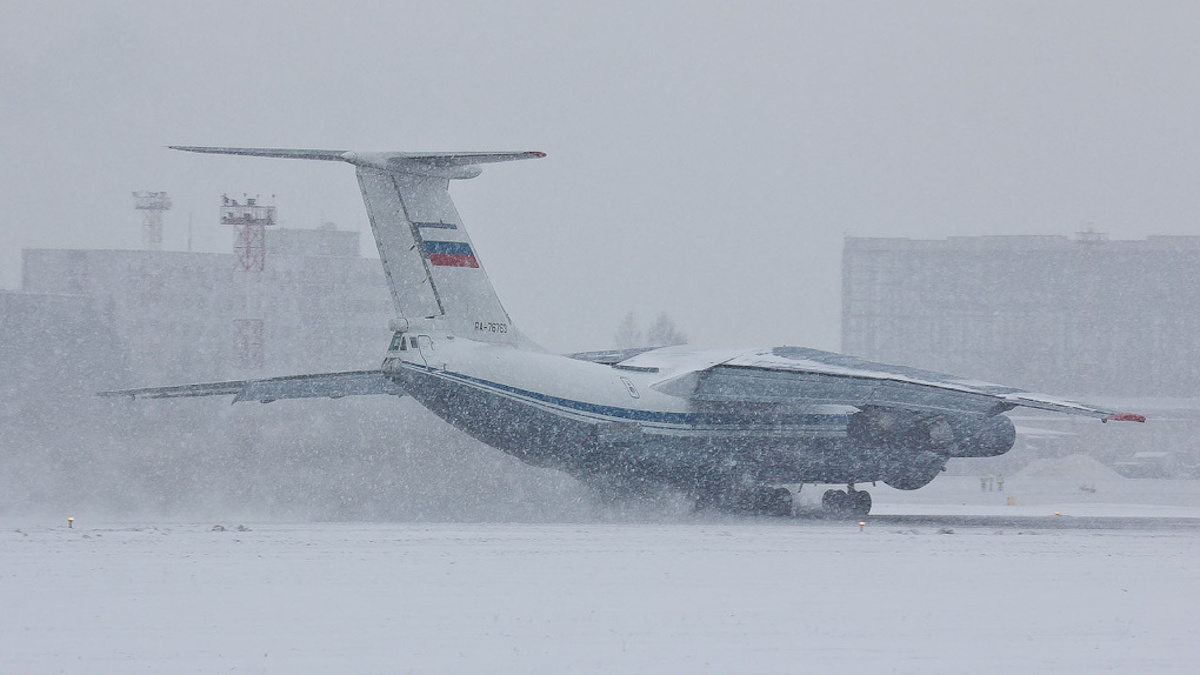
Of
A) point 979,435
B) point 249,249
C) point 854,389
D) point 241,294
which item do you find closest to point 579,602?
point 854,389

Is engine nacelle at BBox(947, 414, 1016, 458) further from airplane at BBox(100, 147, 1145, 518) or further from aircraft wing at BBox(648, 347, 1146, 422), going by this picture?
aircraft wing at BBox(648, 347, 1146, 422)

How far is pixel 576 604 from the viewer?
8.45 m

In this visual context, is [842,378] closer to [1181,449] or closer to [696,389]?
[696,389]

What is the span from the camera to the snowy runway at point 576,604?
6.77 metres

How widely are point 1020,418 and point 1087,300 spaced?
41.9ft

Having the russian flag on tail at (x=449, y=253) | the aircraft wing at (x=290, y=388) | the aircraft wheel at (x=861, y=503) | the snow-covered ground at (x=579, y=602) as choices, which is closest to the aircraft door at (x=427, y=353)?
the russian flag on tail at (x=449, y=253)

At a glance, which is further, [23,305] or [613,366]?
[23,305]

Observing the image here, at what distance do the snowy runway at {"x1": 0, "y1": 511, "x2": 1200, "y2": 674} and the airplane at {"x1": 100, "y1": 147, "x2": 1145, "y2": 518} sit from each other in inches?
107

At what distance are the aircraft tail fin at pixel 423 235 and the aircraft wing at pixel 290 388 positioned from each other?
1.58 meters

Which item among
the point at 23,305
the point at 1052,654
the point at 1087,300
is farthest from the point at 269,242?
the point at 1052,654

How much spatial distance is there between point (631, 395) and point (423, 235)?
3.74m

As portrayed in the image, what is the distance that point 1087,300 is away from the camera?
204 feet

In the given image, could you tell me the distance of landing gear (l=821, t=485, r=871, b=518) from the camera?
62.3 feet

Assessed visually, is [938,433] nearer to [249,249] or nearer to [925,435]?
[925,435]
